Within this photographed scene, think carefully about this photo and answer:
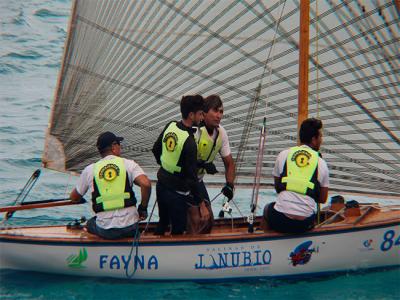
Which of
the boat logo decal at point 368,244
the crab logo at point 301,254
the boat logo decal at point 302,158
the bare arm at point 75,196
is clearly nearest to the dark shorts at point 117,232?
the bare arm at point 75,196

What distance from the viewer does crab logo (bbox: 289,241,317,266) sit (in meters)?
7.37

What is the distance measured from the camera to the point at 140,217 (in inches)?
293

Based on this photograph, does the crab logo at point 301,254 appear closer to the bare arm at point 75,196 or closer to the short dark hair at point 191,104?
the short dark hair at point 191,104

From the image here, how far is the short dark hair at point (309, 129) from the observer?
7199 millimetres

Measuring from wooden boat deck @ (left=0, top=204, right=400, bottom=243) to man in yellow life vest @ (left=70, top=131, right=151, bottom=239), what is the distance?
0.36 ft

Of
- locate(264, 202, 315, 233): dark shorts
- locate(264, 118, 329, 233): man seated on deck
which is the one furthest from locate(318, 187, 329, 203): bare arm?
locate(264, 202, 315, 233): dark shorts

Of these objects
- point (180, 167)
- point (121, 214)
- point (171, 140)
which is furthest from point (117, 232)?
point (171, 140)

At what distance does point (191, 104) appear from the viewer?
7.27 meters

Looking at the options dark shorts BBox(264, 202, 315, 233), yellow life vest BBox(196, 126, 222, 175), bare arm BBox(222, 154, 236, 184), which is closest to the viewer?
dark shorts BBox(264, 202, 315, 233)

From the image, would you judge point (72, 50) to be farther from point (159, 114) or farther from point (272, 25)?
point (272, 25)

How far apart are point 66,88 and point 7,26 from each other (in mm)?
12700

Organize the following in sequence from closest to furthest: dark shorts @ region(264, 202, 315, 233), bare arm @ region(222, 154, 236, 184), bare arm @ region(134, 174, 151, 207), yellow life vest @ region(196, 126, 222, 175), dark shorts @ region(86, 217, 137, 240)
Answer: bare arm @ region(134, 174, 151, 207)
dark shorts @ region(264, 202, 315, 233)
dark shorts @ region(86, 217, 137, 240)
yellow life vest @ region(196, 126, 222, 175)
bare arm @ region(222, 154, 236, 184)

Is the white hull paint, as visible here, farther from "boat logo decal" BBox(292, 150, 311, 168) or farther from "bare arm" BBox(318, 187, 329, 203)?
"boat logo decal" BBox(292, 150, 311, 168)

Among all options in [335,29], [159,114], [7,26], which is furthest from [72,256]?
[7,26]
